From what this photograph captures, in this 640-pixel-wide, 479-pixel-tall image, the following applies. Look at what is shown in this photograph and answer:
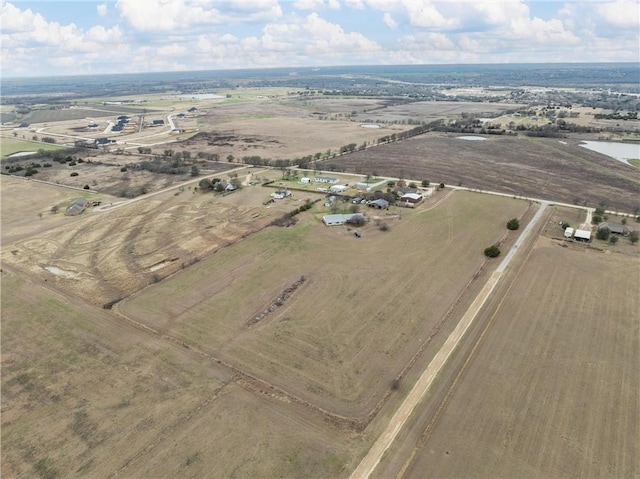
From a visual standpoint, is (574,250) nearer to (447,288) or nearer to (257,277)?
(447,288)

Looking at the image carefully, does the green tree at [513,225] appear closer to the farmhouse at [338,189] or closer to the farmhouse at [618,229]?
the farmhouse at [618,229]

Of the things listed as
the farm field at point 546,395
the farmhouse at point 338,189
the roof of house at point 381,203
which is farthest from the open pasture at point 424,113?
the farm field at point 546,395

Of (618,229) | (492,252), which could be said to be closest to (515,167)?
(618,229)

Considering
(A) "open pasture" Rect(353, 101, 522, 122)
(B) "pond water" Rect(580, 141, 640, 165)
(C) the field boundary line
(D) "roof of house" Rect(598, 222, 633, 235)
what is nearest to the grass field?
(A) "open pasture" Rect(353, 101, 522, 122)

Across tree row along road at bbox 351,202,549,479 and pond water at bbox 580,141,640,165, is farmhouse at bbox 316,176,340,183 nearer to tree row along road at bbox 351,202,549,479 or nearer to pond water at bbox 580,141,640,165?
tree row along road at bbox 351,202,549,479

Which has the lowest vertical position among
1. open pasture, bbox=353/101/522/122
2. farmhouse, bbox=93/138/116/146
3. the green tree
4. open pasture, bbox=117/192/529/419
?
open pasture, bbox=117/192/529/419

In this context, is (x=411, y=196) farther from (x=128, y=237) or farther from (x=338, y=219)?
(x=128, y=237)
